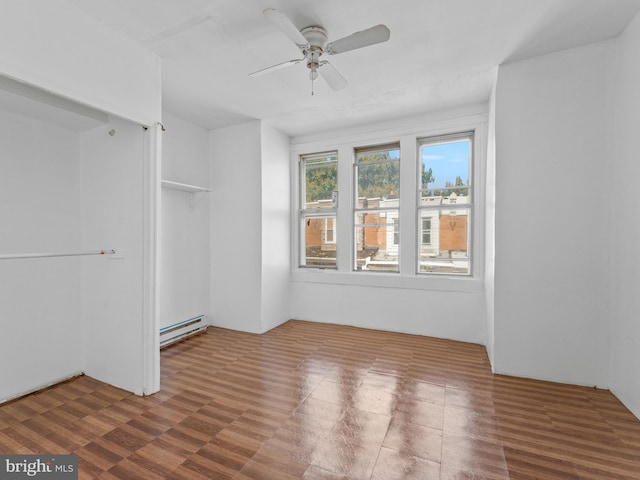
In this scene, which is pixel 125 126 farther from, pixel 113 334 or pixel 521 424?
pixel 521 424

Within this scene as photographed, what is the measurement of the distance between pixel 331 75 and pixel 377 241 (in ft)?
8.36

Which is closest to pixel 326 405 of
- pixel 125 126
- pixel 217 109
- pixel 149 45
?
pixel 125 126

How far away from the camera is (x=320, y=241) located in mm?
4840

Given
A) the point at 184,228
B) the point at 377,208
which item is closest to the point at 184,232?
the point at 184,228

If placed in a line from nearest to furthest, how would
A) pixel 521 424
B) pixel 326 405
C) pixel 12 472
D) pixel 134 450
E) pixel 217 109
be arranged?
1. pixel 12 472
2. pixel 134 450
3. pixel 521 424
4. pixel 326 405
5. pixel 217 109

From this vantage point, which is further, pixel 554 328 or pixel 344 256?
pixel 344 256

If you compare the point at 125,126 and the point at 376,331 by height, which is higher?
the point at 125,126

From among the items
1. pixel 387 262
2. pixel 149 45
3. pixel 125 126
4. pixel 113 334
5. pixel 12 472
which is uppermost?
pixel 149 45

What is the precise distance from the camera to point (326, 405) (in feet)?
7.94

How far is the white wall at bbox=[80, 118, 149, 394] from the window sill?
8.36 ft

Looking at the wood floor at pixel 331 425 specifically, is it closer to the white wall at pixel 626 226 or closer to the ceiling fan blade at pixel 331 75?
the white wall at pixel 626 226

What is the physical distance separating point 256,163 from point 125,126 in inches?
69.9

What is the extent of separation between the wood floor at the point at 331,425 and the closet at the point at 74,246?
0.29 metres

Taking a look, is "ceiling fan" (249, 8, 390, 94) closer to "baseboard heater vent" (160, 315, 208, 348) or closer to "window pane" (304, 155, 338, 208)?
"window pane" (304, 155, 338, 208)
